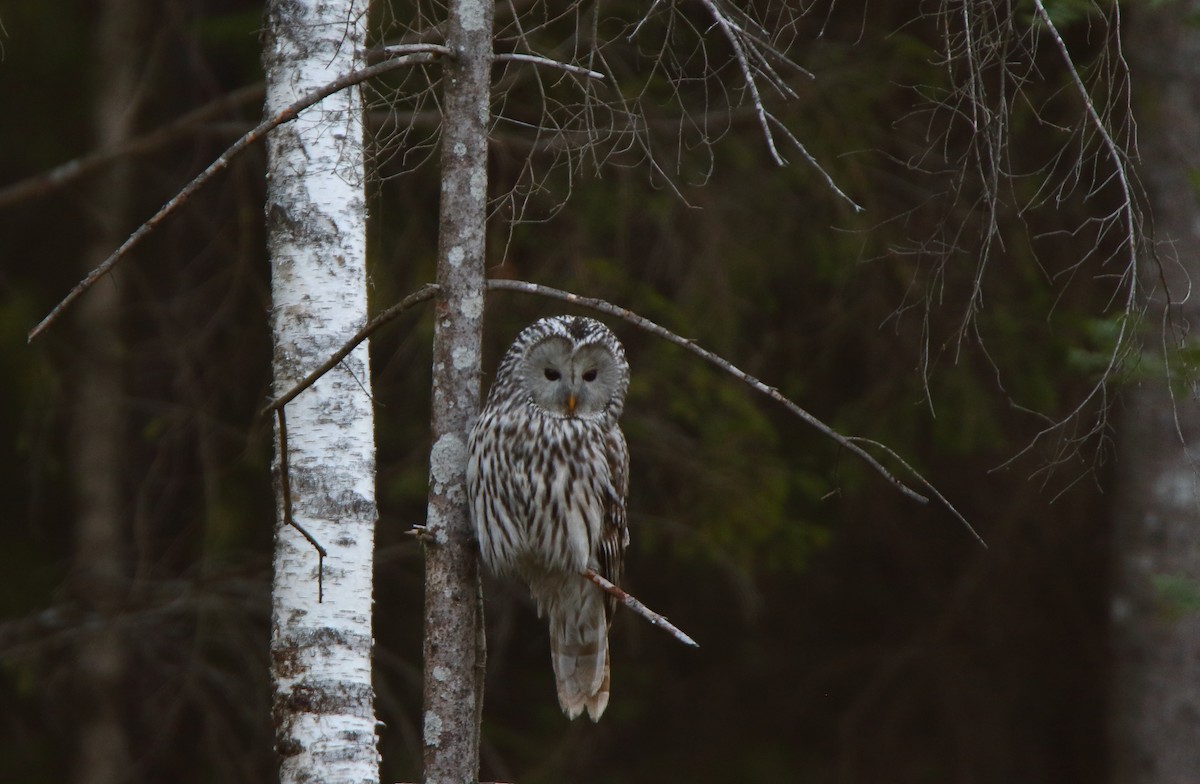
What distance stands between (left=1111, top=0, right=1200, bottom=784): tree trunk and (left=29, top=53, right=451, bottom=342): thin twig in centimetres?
502

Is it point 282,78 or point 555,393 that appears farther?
point 555,393

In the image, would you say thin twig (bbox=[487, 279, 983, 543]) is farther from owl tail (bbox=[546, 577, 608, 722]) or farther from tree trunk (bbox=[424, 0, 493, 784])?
owl tail (bbox=[546, 577, 608, 722])

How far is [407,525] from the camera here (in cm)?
742

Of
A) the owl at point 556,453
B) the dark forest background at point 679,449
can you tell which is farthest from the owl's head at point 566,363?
the dark forest background at point 679,449

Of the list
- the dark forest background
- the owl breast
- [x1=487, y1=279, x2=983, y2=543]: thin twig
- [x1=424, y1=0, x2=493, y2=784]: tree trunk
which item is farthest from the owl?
the dark forest background

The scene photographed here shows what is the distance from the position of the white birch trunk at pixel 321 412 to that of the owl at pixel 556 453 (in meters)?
0.42

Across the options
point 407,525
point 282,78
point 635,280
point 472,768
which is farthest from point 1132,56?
point 472,768

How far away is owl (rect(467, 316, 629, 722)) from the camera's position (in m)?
4.01

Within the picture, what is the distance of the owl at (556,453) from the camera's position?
4.01 metres

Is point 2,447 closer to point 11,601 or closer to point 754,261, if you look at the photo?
point 11,601

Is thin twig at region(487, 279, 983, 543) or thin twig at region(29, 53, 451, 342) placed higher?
thin twig at region(29, 53, 451, 342)

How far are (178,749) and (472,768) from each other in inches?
251

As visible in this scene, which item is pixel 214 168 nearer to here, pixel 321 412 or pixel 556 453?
pixel 321 412

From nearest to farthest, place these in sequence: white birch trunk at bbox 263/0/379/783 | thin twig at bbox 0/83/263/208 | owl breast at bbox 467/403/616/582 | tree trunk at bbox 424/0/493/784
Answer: tree trunk at bbox 424/0/493/784 < white birch trunk at bbox 263/0/379/783 < owl breast at bbox 467/403/616/582 < thin twig at bbox 0/83/263/208
